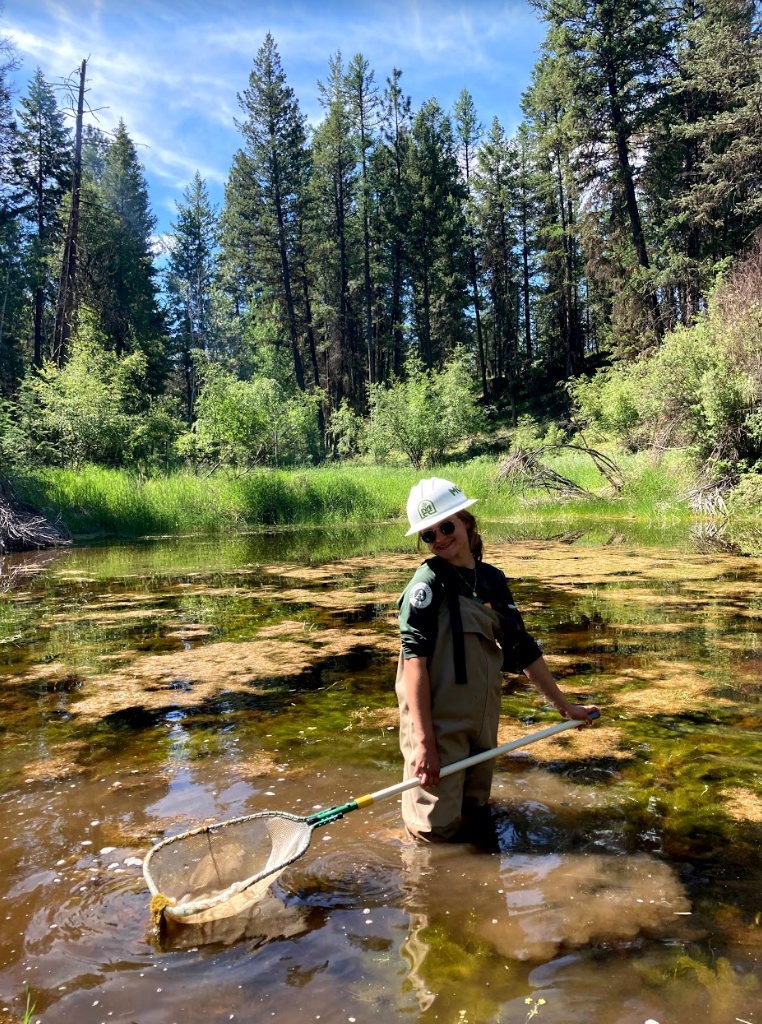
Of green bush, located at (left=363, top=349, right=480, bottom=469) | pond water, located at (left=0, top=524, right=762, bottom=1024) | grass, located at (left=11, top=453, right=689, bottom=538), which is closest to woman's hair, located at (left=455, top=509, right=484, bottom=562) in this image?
pond water, located at (left=0, top=524, right=762, bottom=1024)

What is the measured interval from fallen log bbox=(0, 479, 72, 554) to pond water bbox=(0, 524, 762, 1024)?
7408mm

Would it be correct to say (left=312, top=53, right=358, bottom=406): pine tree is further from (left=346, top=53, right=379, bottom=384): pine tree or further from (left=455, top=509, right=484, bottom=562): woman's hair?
(left=455, top=509, right=484, bottom=562): woman's hair

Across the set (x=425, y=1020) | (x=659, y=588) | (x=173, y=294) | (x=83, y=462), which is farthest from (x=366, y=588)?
(x=173, y=294)

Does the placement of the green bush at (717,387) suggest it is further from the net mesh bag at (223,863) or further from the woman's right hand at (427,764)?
the net mesh bag at (223,863)

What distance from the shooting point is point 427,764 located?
2461 millimetres

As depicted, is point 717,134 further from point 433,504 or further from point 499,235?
point 433,504

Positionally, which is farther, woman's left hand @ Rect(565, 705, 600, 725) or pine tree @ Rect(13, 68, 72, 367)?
pine tree @ Rect(13, 68, 72, 367)

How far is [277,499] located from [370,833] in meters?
13.9

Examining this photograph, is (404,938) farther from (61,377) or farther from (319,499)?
(61,377)

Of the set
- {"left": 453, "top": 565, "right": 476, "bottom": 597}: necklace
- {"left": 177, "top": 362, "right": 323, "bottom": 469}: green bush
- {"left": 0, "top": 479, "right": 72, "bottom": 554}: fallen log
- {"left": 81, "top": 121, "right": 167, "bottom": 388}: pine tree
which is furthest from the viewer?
{"left": 81, "top": 121, "right": 167, "bottom": 388}: pine tree

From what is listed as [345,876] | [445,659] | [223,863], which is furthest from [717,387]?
[223,863]

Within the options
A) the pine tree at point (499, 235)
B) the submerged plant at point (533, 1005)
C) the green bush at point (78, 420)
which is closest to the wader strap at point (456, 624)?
the submerged plant at point (533, 1005)

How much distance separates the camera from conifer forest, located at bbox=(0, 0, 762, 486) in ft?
57.2

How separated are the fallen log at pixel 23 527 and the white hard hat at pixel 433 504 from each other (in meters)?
12.3
